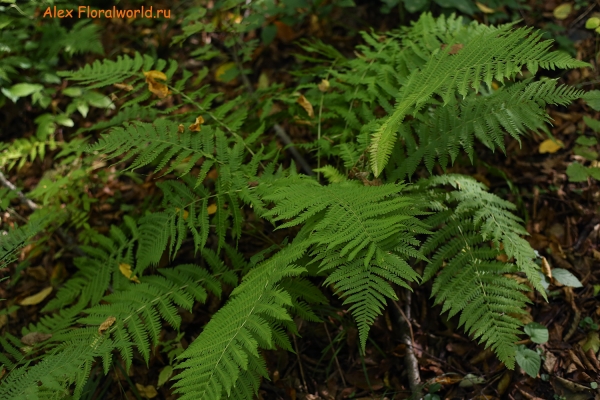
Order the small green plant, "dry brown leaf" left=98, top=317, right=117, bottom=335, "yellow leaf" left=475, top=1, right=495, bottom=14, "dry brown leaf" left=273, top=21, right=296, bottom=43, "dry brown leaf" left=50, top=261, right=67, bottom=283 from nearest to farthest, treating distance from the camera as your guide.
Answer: "dry brown leaf" left=98, top=317, right=117, bottom=335, the small green plant, "dry brown leaf" left=50, top=261, right=67, bottom=283, "yellow leaf" left=475, top=1, right=495, bottom=14, "dry brown leaf" left=273, top=21, right=296, bottom=43

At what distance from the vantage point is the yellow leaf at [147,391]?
2.46 metres

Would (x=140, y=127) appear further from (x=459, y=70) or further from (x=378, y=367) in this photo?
(x=378, y=367)

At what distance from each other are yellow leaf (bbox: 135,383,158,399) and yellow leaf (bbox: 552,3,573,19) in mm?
3745

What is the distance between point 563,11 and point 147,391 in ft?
12.6

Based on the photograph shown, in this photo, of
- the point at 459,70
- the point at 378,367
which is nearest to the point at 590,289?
the point at 378,367

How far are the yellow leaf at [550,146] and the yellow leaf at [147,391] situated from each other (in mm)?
2745

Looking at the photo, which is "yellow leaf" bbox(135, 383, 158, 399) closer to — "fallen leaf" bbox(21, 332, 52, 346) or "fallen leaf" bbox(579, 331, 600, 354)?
"fallen leaf" bbox(21, 332, 52, 346)

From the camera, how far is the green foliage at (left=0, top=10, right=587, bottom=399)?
1820mm

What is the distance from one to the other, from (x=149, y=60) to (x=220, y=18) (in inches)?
36.6

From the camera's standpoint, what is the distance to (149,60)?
271 centimetres

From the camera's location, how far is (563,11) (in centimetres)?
340

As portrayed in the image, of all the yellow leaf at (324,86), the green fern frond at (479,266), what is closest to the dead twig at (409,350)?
the green fern frond at (479,266)

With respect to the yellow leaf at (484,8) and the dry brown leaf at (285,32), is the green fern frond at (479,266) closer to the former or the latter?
the yellow leaf at (484,8)

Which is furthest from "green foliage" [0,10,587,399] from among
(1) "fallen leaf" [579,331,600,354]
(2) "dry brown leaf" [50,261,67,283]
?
(2) "dry brown leaf" [50,261,67,283]
